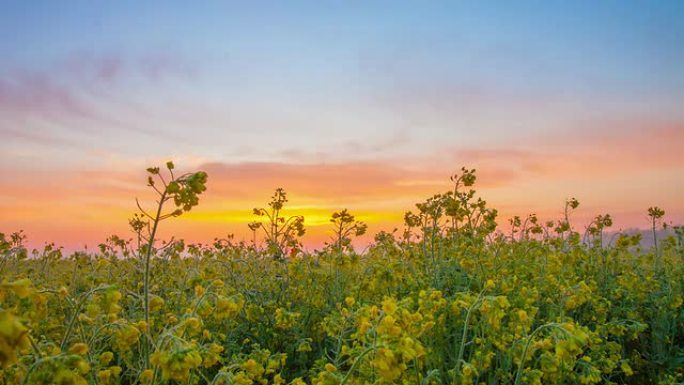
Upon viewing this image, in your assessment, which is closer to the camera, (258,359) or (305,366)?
(258,359)

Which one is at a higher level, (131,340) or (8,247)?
(8,247)

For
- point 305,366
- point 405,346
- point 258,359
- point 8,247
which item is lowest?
point 305,366

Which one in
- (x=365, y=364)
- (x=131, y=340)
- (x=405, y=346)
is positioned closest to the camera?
(x=405, y=346)

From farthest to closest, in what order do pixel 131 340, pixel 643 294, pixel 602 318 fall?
pixel 643 294
pixel 602 318
pixel 131 340

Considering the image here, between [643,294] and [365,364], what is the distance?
5.81 meters

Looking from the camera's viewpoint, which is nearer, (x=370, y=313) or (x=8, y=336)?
(x=8, y=336)

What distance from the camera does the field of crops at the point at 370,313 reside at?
10.3ft

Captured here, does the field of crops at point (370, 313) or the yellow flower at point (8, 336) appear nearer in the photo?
the yellow flower at point (8, 336)

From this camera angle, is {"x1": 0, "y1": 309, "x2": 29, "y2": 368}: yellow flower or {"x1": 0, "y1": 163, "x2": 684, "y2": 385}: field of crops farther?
{"x1": 0, "y1": 163, "x2": 684, "y2": 385}: field of crops

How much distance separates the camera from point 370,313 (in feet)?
12.1

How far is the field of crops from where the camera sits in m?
3.13

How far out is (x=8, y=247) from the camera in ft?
28.1

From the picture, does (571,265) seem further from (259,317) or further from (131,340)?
(131,340)

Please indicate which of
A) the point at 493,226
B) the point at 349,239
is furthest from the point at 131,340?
the point at 493,226
